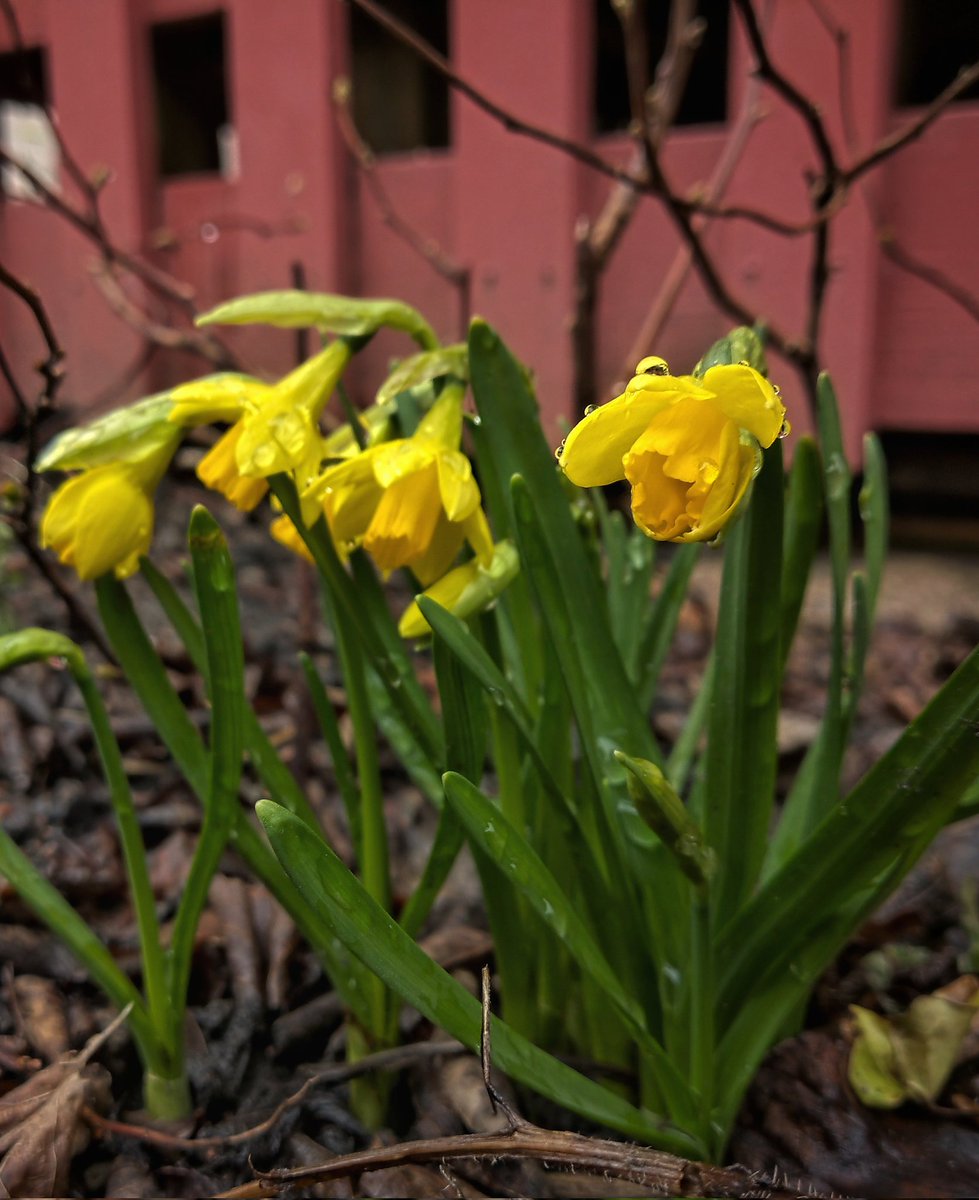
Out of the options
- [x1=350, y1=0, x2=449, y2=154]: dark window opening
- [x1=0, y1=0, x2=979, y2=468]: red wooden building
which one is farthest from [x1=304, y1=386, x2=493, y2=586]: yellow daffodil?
[x1=350, y1=0, x2=449, y2=154]: dark window opening

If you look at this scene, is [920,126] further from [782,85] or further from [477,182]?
[477,182]

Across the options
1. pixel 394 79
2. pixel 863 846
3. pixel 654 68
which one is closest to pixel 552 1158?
pixel 863 846

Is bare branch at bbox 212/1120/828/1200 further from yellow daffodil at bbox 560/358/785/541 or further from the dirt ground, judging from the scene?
yellow daffodil at bbox 560/358/785/541

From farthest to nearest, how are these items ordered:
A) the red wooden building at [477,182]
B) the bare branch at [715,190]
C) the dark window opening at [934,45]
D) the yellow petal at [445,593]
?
the dark window opening at [934,45]
the red wooden building at [477,182]
the bare branch at [715,190]
the yellow petal at [445,593]

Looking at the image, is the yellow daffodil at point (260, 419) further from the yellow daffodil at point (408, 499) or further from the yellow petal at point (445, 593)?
the yellow petal at point (445, 593)

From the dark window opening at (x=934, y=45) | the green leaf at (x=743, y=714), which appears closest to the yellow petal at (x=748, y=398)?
the green leaf at (x=743, y=714)

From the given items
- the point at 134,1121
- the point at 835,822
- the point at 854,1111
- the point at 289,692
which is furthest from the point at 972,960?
the point at 289,692
